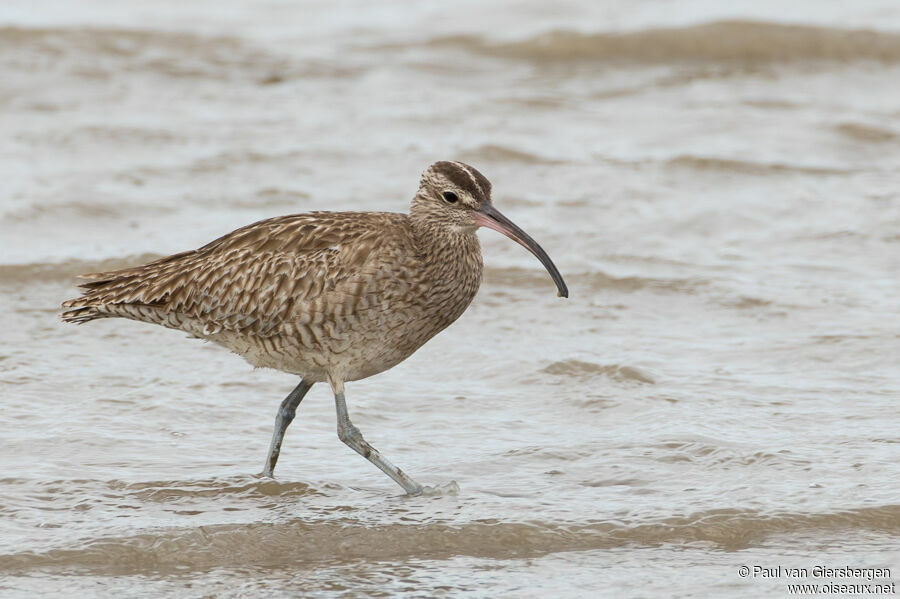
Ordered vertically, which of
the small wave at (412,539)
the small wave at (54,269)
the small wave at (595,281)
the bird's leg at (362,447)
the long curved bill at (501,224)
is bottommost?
the small wave at (412,539)

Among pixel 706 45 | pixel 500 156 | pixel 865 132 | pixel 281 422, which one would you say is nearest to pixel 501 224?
Answer: pixel 281 422

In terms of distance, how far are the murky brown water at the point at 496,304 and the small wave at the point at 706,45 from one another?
0.16ft

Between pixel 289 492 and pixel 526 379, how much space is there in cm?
219

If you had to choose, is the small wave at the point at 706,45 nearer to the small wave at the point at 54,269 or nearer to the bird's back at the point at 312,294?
the small wave at the point at 54,269

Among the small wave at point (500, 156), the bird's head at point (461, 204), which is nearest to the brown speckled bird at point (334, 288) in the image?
the bird's head at point (461, 204)

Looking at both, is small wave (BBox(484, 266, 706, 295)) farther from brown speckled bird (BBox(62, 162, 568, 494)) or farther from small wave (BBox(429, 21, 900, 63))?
small wave (BBox(429, 21, 900, 63))

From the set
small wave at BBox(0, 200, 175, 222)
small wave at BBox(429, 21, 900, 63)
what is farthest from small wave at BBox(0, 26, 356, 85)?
small wave at BBox(0, 200, 175, 222)

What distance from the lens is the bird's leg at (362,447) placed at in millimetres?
7859

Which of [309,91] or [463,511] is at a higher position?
[309,91]

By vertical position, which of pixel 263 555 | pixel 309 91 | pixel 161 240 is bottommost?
pixel 263 555

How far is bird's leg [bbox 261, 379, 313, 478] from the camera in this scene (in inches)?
322

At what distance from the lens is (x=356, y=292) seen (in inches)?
309

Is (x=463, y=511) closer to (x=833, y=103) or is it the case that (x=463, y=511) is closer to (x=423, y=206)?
(x=423, y=206)

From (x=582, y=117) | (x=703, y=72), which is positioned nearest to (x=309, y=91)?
(x=582, y=117)
